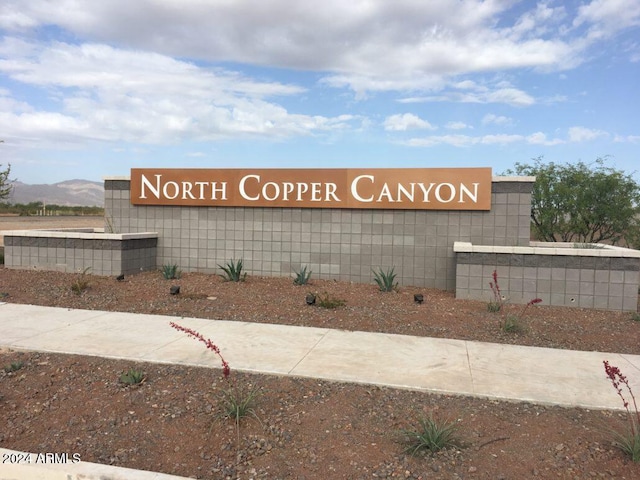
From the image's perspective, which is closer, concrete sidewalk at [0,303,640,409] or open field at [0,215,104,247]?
concrete sidewalk at [0,303,640,409]

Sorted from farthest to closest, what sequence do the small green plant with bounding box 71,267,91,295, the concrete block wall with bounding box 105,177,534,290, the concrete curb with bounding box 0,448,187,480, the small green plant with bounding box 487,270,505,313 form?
the concrete block wall with bounding box 105,177,534,290, the small green plant with bounding box 71,267,91,295, the small green plant with bounding box 487,270,505,313, the concrete curb with bounding box 0,448,187,480

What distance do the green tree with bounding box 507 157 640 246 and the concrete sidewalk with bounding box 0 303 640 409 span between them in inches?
388

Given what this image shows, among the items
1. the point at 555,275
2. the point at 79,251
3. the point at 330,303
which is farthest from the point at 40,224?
the point at 555,275

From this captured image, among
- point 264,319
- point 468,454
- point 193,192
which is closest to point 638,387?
point 468,454

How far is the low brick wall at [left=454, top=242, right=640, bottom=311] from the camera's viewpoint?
9.60 metres

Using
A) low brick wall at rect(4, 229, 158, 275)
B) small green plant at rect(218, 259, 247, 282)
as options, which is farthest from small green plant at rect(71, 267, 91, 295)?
small green plant at rect(218, 259, 247, 282)

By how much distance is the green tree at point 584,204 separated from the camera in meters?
15.6

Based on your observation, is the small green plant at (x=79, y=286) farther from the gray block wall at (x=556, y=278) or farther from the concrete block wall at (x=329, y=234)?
the gray block wall at (x=556, y=278)

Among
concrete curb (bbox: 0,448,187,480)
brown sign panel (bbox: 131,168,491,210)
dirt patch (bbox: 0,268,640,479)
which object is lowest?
concrete curb (bbox: 0,448,187,480)

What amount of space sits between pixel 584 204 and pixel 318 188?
9.20 meters

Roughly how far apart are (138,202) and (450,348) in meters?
9.75

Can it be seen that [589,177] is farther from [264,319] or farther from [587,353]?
[264,319]

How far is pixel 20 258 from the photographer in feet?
41.9

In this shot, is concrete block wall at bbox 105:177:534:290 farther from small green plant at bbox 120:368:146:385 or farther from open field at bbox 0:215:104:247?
open field at bbox 0:215:104:247
